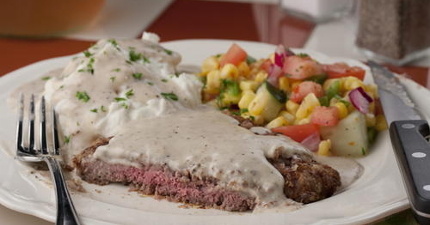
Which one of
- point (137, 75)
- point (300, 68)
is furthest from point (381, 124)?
point (137, 75)

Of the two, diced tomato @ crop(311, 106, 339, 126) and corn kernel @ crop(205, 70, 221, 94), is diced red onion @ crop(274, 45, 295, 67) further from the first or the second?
diced tomato @ crop(311, 106, 339, 126)

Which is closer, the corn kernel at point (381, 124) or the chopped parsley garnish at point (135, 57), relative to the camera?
the corn kernel at point (381, 124)

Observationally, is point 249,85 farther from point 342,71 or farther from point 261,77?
point 342,71

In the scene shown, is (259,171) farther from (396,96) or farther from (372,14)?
(372,14)

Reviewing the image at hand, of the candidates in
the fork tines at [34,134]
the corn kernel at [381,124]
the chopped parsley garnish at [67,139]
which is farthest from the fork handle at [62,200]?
the corn kernel at [381,124]

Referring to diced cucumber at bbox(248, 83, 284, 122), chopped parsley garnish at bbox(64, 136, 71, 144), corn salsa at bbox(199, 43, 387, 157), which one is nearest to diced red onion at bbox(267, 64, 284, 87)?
corn salsa at bbox(199, 43, 387, 157)

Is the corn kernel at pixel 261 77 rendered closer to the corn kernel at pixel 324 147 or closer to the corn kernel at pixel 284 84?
the corn kernel at pixel 284 84

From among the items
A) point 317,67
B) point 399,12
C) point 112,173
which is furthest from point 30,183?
point 399,12

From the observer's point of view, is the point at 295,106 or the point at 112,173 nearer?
the point at 112,173
